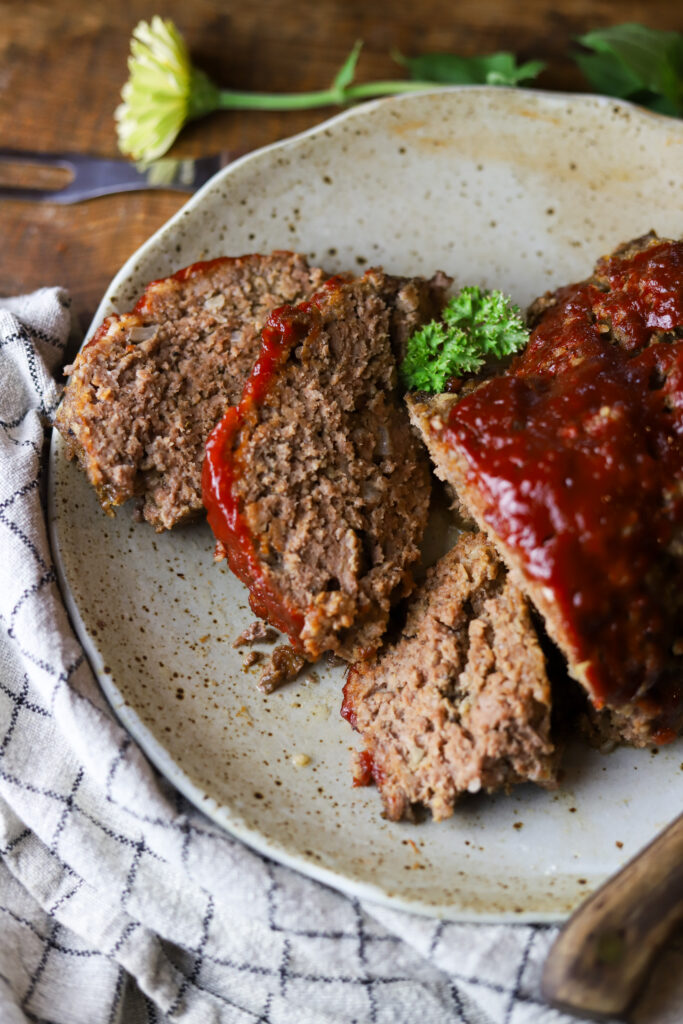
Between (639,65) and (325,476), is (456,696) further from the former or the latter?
(639,65)

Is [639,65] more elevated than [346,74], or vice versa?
[639,65]

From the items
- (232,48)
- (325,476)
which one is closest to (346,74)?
→ (232,48)

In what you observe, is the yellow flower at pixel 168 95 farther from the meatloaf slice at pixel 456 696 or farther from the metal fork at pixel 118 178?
the meatloaf slice at pixel 456 696

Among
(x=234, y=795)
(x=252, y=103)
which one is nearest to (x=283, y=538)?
(x=234, y=795)

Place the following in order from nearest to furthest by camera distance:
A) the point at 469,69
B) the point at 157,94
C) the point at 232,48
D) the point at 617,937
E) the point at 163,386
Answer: the point at 617,937, the point at 163,386, the point at 157,94, the point at 469,69, the point at 232,48

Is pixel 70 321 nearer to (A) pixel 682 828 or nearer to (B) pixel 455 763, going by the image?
(B) pixel 455 763
